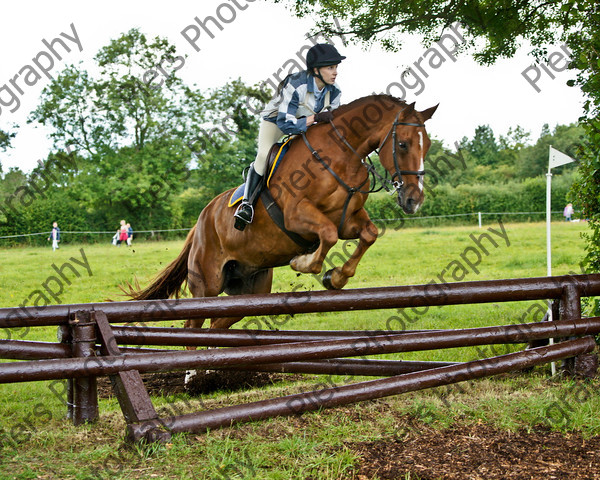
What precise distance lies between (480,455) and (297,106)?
106 inches

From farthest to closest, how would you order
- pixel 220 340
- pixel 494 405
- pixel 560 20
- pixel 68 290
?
pixel 68 290, pixel 560 20, pixel 220 340, pixel 494 405

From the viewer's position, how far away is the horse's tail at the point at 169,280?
223 inches

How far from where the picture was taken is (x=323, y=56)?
4.01 metres

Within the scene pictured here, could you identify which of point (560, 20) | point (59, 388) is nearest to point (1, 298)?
point (59, 388)

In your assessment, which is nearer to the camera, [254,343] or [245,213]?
[254,343]

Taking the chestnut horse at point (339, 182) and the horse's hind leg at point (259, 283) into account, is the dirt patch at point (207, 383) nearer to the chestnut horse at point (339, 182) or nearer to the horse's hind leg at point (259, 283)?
the horse's hind leg at point (259, 283)

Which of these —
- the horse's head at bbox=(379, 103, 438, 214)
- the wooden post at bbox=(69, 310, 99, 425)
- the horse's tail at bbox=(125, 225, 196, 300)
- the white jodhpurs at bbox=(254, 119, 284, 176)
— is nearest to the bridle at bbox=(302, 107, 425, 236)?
the horse's head at bbox=(379, 103, 438, 214)

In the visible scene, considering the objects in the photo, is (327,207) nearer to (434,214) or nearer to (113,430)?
(113,430)

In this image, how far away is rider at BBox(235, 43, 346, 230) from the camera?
404cm

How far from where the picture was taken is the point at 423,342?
361 centimetres

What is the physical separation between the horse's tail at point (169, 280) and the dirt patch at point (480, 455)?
3255 mm

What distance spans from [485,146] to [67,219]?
50800mm

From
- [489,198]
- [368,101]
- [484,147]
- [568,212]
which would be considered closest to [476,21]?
[368,101]

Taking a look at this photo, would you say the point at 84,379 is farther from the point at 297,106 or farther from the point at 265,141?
the point at 297,106
